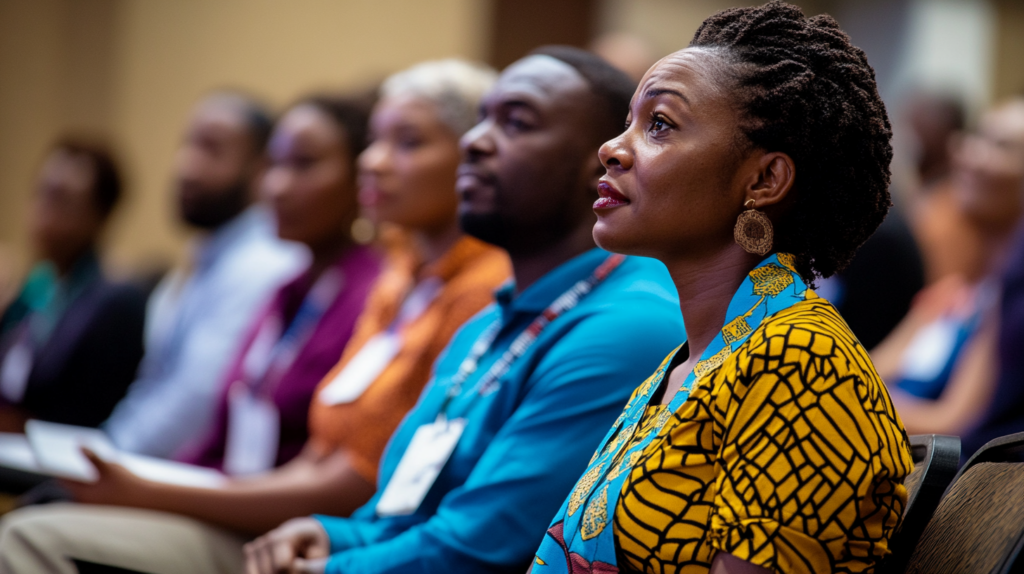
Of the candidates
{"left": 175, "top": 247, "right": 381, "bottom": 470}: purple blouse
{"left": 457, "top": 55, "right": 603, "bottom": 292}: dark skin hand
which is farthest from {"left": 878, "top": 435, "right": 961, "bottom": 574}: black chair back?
{"left": 175, "top": 247, "right": 381, "bottom": 470}: purple blouse

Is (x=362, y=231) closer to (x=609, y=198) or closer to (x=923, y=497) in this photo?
(x=609, y=198)

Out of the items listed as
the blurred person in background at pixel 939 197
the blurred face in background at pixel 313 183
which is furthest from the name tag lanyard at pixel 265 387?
the blurred person in background at pixel 939 197

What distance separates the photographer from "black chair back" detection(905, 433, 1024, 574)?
0.92 m

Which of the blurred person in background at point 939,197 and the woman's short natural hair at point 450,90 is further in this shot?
the blurred person in background at point 939,197

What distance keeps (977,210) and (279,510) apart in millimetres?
2741

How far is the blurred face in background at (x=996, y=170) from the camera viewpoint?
3533 millimetres

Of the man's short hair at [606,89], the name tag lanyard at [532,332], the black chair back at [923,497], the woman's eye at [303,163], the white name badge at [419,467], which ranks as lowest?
the white name badge at [419,467]

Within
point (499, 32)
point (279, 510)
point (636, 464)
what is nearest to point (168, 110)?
point (499, 32)

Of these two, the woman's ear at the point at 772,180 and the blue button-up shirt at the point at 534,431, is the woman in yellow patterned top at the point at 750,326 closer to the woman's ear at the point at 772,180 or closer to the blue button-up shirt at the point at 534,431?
the woman's ear at the point at 772,180

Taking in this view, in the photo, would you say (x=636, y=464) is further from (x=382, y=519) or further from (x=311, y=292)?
(x=311, y=292)

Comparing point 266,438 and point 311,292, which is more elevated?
point 311,292

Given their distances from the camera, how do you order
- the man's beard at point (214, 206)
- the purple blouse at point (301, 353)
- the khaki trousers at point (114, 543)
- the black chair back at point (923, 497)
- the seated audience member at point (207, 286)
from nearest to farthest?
1. the black chair back at point (923, 497)
2. the khaki trousers at point (114, 543)
3. the purple blouse at point (301, 353)
4. the seated audience member at point (207, 286)
5. the man's beard at point (214, 206)

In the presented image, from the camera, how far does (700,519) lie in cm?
102

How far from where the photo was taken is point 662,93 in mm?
A: 1209
